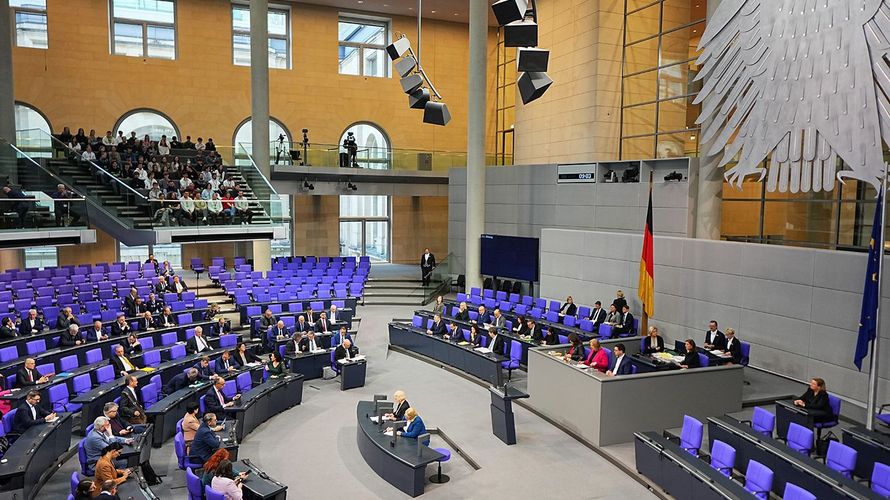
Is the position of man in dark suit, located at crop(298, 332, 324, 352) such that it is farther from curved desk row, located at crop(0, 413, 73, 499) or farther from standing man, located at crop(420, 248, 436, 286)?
standing man, located at crop(420, 248, 436, 286)

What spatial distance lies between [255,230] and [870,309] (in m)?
16.3

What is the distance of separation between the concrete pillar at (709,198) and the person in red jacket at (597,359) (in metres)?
7.04

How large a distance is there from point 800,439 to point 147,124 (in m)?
26.2

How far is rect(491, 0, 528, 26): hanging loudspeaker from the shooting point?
12.3m

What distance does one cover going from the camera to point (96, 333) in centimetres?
1321

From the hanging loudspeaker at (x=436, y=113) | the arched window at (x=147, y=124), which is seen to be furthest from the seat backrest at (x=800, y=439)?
the arched window at (x=147, y=124)

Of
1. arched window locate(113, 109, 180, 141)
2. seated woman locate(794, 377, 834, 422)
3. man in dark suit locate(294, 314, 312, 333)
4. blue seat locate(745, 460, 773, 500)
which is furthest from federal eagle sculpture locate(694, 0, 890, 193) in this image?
arched window locate(113, 109, 180, 141)

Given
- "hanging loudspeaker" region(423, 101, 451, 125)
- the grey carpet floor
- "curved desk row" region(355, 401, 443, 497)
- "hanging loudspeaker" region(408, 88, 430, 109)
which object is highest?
"hanging loudspeaker" region(408, 88, 430, 109)

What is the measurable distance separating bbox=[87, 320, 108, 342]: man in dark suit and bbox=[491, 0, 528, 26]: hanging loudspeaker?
9961 millimetres

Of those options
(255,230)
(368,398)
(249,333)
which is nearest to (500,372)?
(368,398)

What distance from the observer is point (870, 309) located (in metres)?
9.62

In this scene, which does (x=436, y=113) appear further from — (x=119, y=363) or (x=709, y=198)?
(x=119, y=363)

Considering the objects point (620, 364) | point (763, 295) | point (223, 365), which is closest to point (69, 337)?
point (223, 365)

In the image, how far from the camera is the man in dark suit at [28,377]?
10102 mm
